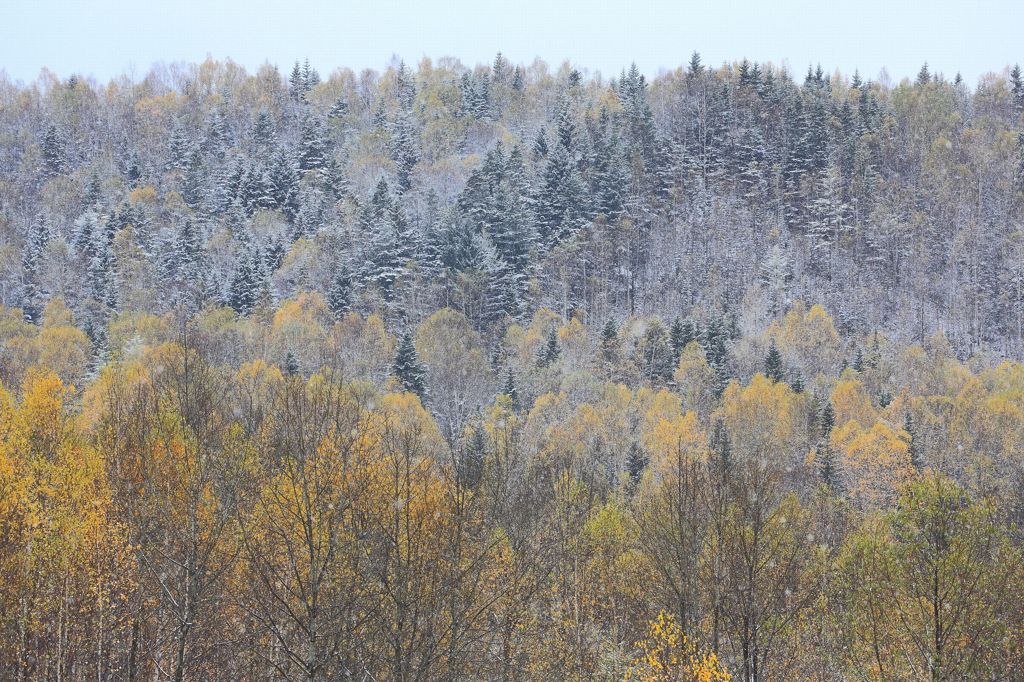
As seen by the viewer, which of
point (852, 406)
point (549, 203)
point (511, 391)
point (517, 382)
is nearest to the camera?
point (852, 406)

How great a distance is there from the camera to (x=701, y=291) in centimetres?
13312

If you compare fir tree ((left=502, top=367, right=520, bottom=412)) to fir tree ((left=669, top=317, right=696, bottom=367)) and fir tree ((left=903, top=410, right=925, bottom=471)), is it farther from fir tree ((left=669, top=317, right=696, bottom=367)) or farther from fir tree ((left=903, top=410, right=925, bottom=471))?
fir tree ((left=903, top=410, right=925, bottom=471))

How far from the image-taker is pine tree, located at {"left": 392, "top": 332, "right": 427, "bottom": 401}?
86062mm

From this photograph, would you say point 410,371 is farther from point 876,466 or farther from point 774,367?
point 876,466

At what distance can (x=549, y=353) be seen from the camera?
9969cm

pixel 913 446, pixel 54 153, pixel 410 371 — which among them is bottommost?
pixel 913 446

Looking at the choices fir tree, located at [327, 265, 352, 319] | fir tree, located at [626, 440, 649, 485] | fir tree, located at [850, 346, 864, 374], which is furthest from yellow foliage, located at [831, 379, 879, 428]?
fir tree, located at [327, 265, 352, 319]

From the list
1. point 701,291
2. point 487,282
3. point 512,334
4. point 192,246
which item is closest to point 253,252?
point 192,246

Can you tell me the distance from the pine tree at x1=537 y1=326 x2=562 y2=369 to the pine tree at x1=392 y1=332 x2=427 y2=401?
601 inches

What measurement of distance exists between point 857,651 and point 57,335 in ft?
279

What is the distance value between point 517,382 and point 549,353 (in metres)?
5.49

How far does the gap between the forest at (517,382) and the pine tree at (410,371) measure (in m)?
0.99

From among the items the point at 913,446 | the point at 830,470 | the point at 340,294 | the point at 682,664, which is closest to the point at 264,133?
the point at 340,294

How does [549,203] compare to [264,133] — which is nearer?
[549,203]
